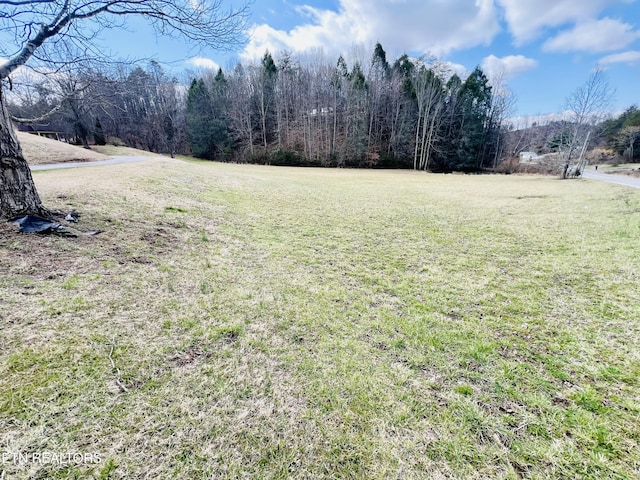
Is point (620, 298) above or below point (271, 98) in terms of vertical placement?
below

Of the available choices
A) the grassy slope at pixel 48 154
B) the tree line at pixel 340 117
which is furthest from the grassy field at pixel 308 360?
the tree line at pixel 340 117

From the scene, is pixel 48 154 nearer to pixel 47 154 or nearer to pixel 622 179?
pixel 47 154

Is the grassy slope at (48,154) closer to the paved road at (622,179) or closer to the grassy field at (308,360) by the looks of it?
the grassy field at (308,360)

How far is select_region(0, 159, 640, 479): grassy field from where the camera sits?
1.47 meters

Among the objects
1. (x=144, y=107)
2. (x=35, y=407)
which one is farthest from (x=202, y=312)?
(x=144, y=107)

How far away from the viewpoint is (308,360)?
2209mm

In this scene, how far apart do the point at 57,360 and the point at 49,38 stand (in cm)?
425

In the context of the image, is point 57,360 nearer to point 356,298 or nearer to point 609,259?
point 356,298

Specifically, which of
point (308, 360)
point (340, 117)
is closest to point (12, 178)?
point (308, 360)

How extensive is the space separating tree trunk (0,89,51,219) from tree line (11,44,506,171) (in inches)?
1152

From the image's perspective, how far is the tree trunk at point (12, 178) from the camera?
345 centimetres

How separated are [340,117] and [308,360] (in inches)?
1368

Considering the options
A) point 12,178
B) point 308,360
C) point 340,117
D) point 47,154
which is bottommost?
point 308,360

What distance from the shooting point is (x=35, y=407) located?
157cm
